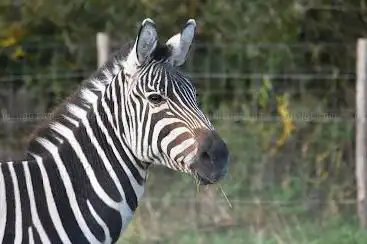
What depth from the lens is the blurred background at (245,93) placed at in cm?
868

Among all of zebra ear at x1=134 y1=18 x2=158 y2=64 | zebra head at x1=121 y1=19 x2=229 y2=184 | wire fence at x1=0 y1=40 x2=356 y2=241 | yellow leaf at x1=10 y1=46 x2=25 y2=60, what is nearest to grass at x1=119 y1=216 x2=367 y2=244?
wire fence at x1=0 y1=40 x2=356 y2=241

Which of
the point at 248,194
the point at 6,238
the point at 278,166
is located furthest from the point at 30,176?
the point at 278,166

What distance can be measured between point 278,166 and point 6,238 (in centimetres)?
576

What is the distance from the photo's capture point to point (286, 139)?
1001 cm

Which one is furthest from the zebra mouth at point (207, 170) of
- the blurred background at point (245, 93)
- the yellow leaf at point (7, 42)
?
the yellow leaf at point (7, 42)

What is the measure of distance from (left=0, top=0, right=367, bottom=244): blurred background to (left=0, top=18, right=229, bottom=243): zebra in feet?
10.8

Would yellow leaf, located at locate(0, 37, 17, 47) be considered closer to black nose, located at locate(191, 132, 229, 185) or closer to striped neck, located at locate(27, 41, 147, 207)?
striped neck, located at locate(27, 41, 147, 207)

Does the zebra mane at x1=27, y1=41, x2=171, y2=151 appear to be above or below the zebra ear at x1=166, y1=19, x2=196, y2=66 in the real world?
below

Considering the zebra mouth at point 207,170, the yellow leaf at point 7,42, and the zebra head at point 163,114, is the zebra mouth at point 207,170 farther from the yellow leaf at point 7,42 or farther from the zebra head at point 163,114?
the yellow leaf at point 7,42

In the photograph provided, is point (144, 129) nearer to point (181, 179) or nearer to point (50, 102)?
point (181, 179)

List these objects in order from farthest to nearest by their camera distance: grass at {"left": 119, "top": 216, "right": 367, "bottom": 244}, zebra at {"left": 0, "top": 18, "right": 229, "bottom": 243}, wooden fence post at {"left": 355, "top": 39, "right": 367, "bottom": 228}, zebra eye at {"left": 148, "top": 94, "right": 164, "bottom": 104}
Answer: wooden fence post at {"left": 355, "top": 39, "right": 367, "bottom": 228} < grass at {"left": 119, "top": 216, "right": 367, "bottom": 244} < zebra eye at {"left": 148, "top": 94, "right": 164, "bottom": 104} < zebra at {"left": 0, "top": 18, "right": 229, "bottom": 243}

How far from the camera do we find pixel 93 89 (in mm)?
4875

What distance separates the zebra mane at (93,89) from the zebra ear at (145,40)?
8 centimetres

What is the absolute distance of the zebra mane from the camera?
15.8ft
